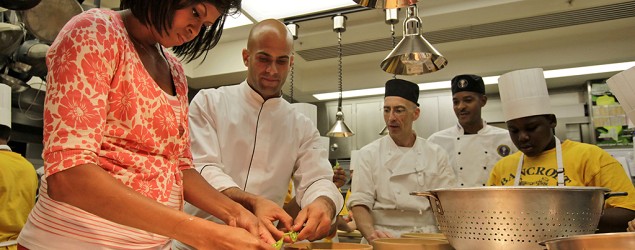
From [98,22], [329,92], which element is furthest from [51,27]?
[329,92]

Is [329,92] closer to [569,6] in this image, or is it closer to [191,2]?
[569,6]

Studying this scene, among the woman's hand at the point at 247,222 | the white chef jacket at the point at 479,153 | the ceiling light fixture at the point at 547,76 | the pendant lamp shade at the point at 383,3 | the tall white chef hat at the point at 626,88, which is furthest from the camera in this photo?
the ceiling light fixture at the point at 547,76

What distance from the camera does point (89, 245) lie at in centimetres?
88

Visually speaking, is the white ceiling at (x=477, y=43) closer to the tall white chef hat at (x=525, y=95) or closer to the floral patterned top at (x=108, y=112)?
the tall white chef hat at (x=525, y=95)

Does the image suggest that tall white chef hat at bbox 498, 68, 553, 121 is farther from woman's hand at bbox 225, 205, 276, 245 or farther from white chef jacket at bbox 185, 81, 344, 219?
woman's hand at bbox 225, 205, 276, 245

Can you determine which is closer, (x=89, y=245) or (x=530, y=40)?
(x=89, y=245)

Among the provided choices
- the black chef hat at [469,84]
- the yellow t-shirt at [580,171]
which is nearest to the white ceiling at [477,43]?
the black chef hat at [469,84]

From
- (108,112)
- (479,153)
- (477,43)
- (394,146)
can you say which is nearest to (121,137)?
(108,112)

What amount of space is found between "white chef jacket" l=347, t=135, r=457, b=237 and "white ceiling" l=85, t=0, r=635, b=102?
188cm

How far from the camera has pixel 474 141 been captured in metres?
3.31

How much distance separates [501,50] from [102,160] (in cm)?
531

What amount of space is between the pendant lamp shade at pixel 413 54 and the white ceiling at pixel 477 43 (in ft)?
6.85

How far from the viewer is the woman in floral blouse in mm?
775

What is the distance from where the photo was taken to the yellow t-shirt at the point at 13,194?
284cm
